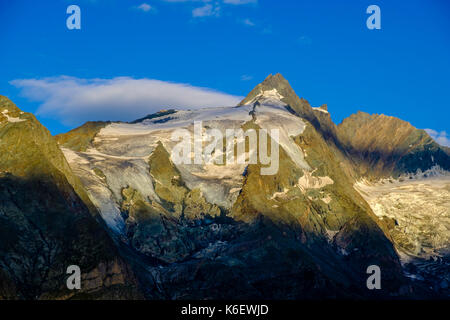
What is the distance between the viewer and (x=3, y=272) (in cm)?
19675
